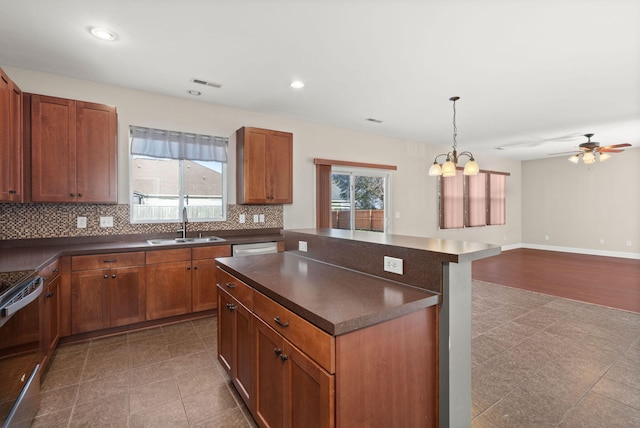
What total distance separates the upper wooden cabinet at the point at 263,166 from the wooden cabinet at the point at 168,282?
115cm

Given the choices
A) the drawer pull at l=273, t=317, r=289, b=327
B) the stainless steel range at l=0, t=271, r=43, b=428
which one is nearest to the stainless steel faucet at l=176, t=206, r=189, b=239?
the stainless steel range at l=0, t=271, r=43, b=428

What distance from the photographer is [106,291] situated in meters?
3.04

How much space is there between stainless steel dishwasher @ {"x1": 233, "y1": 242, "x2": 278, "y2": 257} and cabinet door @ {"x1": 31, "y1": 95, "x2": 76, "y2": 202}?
67.4 inches

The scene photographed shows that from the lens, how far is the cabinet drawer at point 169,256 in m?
3.24

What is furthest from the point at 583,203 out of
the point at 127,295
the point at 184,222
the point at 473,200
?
the point at 127,295

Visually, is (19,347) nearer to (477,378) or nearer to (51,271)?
(51,271)

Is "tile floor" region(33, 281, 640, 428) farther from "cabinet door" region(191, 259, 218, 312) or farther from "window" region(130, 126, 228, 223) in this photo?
"window" region(130, 126, 228, 223)

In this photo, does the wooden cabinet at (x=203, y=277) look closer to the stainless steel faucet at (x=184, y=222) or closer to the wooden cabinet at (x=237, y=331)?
the stainless steel faucet at (x=184, y=222)

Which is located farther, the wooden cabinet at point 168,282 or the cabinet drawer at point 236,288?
the wooden cabinet at point 168,282

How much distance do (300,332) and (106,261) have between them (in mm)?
2660

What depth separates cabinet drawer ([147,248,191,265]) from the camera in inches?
128

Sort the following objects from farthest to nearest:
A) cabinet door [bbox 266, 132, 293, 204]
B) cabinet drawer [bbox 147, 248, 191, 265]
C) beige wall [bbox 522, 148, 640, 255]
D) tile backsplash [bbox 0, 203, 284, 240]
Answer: beige wall [bbox 522, 148, 640, 255] < cabinet door [bbox 266, 132, 293, 204] < cabinet drawer [bbox 147, 248, 191, 265] < tile backsplash [bbox 0, 203, 284, 240]

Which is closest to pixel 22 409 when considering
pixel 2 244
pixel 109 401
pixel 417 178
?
pixel 109 401

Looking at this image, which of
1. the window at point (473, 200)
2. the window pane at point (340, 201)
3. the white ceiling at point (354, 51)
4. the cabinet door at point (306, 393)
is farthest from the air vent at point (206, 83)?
the window at point (473, 200)
